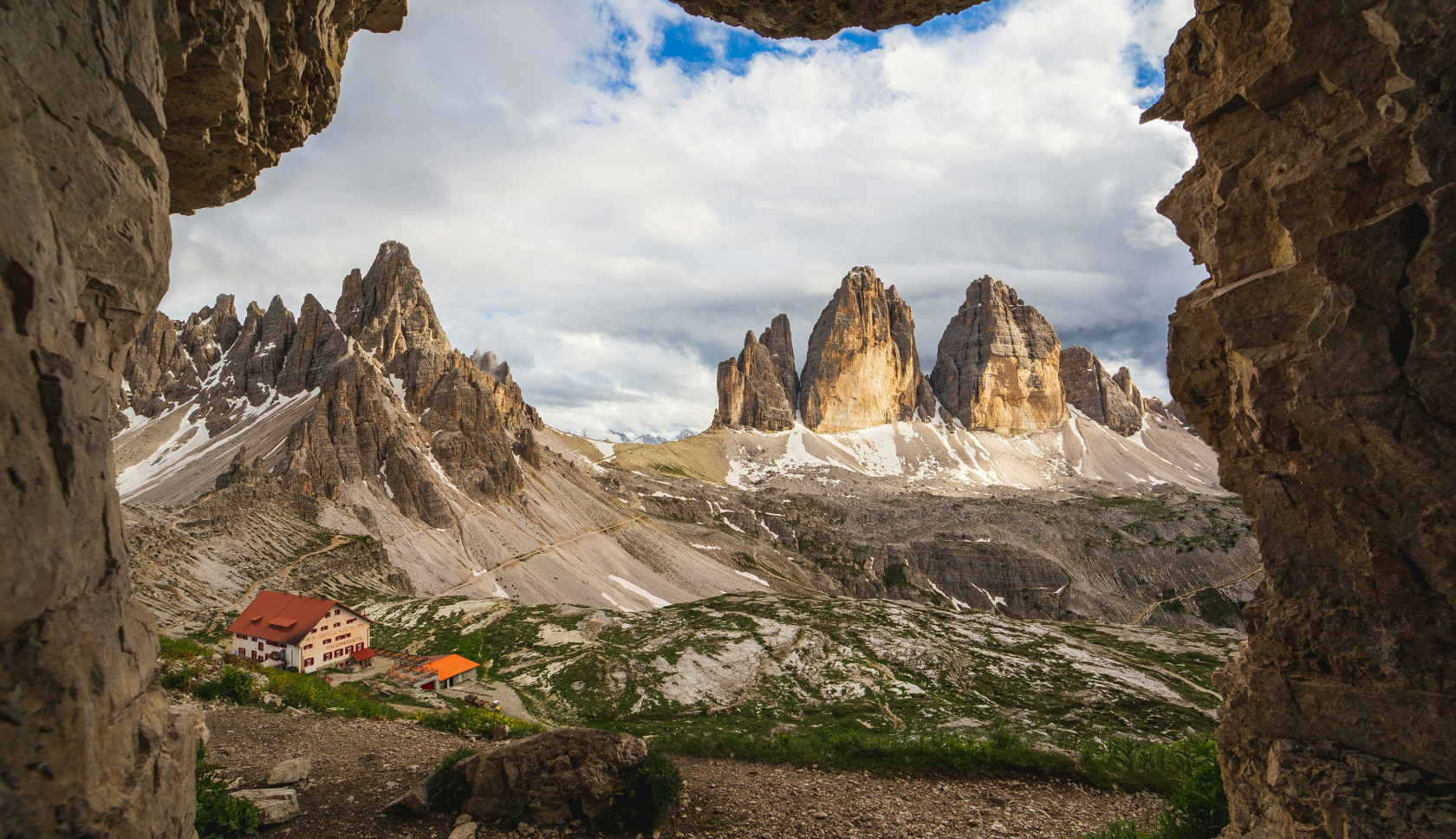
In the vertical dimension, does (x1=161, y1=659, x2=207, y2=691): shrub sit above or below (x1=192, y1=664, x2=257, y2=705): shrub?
above

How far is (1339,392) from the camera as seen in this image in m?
5.68

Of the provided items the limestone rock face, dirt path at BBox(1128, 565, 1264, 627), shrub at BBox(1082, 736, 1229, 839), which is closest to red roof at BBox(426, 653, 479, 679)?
the limestone rock face

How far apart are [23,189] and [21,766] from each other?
4.01 meters

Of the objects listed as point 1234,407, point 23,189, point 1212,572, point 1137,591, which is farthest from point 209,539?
point 1212,572

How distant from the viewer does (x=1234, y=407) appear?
7.43 m

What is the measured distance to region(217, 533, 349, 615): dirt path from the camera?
43353 mm

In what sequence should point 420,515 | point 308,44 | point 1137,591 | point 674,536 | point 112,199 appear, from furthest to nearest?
point 674,536 → point 1137,591 → point 420,515 → point 308,44 → point 112,199

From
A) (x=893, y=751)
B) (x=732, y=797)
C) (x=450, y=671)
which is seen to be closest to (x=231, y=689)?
(x=732, y=797)

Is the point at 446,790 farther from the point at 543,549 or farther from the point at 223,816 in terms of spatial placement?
the point at 543,549

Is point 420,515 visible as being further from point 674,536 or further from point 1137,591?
point 1137,591

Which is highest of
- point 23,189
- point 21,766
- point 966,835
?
point 23,189

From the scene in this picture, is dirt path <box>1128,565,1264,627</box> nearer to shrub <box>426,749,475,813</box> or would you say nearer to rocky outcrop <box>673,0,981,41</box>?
rocky outcrop <box>673,0,981,41</box>

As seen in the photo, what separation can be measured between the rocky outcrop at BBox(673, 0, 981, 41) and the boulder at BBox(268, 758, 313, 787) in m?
16.1

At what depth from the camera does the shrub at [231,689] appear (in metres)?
16.4
